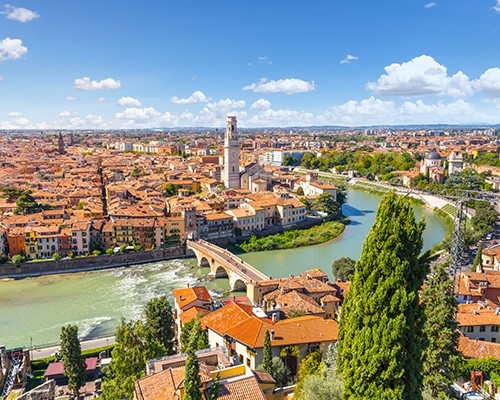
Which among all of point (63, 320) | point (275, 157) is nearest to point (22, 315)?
point (63, 320)

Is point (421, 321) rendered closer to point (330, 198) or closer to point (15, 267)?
point (15, 267)

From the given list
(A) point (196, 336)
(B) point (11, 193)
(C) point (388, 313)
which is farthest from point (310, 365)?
(B) point (11, 193)

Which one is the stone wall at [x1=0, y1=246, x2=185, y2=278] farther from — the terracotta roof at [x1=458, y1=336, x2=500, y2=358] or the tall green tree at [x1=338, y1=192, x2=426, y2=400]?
the tall green tree at [x1=338, y1=192, x2=426, y2=400]

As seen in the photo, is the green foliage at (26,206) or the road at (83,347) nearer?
the road at (83,347)

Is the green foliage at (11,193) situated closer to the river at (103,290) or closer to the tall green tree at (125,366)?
the river at (103,290)

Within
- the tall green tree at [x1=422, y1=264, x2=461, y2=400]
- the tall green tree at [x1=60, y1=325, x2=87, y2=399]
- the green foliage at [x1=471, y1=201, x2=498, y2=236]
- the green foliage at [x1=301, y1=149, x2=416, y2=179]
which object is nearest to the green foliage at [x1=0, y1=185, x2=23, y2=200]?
the tall green tree at [x1=60, y1=325, x2=87, y2=399]

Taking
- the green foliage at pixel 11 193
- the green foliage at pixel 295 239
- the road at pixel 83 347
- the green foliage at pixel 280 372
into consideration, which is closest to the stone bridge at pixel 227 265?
the green foliage at pixel 295 239

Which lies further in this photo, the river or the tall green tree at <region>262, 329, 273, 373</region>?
the river
